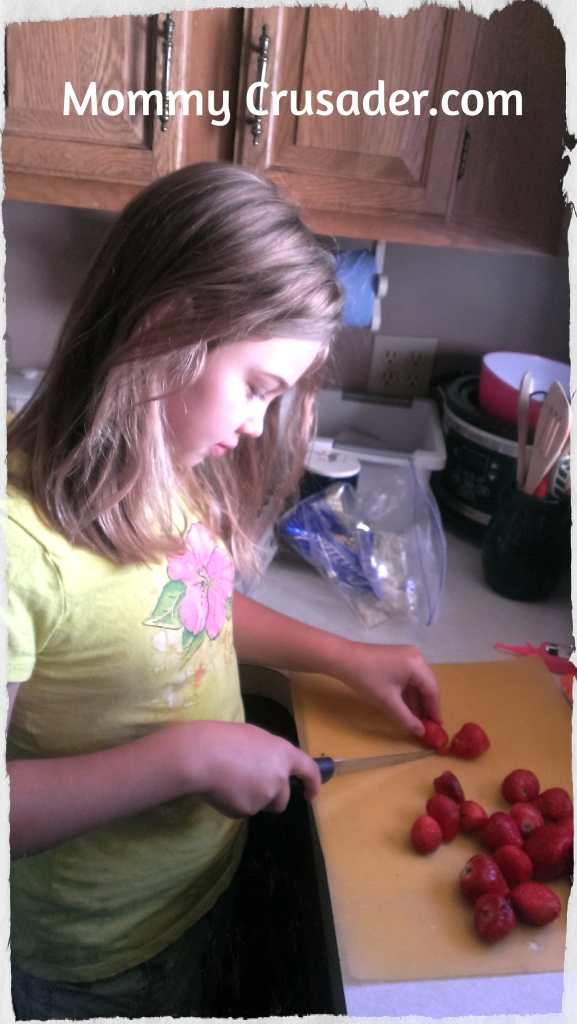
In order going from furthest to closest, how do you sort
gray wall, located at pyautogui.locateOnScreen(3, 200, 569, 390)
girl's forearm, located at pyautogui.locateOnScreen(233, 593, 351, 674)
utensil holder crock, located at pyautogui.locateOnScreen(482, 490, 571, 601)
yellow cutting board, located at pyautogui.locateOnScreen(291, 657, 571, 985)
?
gray wall, located at pyautogui.locateOnScreen(3, 200, 569, 390), utensil holder crock, located at pyautogui.locateOnScreen(482, 490, 571, 601), girl's forearm, located at pyautogui.locateOnScreen(233, 593, 351, 674), yellow cutting board, located at pyautogui.locateOnScreen(291, 657, 571, 985)

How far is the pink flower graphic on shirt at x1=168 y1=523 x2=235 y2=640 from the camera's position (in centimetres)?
57

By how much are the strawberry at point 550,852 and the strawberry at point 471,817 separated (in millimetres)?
36

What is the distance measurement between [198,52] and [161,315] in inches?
15.5

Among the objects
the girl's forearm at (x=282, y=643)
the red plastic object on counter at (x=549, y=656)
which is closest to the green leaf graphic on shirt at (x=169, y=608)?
the girl's forearm at (x=282, y=643)

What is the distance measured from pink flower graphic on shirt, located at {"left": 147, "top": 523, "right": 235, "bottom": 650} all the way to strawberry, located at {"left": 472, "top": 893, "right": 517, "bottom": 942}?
266 millimetres

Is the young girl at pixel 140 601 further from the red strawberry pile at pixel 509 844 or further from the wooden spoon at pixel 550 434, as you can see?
the wooden spoon at pixel 550 434

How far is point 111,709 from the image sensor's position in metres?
0.53

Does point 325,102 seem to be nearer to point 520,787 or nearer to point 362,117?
point 362,117

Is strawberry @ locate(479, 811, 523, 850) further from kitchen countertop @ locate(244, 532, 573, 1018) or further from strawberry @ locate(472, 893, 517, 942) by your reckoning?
kitchen countertop @ locate(244, 532, 573, 1018)

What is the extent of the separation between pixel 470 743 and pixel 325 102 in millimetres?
612

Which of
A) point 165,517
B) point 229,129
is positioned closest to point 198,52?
point 229,129

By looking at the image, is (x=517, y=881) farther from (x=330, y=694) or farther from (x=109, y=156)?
(x=109, y=156)

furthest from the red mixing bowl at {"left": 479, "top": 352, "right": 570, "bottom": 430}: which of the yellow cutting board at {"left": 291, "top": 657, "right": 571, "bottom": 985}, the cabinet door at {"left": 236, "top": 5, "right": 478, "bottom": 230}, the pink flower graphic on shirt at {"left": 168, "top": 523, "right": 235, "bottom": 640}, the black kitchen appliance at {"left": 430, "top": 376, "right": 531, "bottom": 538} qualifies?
the pink flower graphic on shirt at {"left": 168, "top": 523, "right": 235, "bottom": 640}

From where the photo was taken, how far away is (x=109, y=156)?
76 cm
